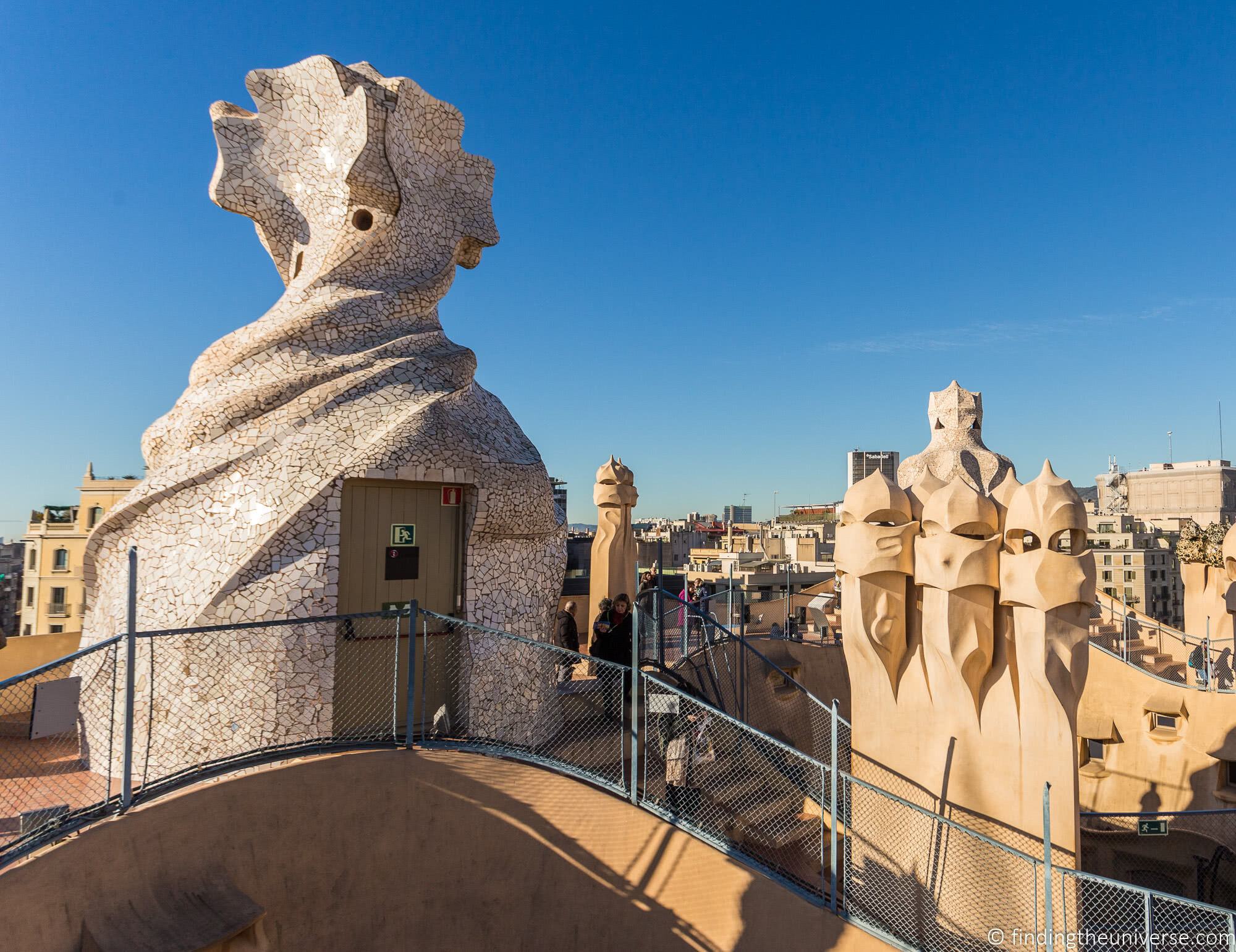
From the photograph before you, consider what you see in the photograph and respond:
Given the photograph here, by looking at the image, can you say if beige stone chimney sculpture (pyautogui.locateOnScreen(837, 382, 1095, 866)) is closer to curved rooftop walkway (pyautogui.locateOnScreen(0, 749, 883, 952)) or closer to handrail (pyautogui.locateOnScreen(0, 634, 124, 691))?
curved rooftop walkway (pyautogui.locateOnScreen(0, 749, 883, 952))

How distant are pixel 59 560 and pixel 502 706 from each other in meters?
30.7

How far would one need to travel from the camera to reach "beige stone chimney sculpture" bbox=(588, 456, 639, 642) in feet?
54.4

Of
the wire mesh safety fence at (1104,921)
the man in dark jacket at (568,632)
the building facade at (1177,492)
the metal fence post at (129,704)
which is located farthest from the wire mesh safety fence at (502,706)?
the building facade at (1177,492)

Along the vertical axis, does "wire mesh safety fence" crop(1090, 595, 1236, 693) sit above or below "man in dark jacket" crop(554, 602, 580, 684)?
below

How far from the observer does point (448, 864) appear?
20.6ft

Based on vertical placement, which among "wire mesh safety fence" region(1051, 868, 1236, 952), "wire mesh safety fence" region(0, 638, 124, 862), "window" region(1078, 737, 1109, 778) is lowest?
"window" region(1078, 737, 1109, 778)

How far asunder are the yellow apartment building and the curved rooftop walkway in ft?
92.3

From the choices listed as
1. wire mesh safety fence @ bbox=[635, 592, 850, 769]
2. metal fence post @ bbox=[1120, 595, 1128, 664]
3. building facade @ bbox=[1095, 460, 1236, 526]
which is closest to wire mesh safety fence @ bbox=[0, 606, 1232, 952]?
wire mesh safety fence @ bbox=[635, 592, 850, 769]

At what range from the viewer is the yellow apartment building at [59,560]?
29.2 meters

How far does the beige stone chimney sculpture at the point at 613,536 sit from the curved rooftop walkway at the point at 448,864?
32.4 feet

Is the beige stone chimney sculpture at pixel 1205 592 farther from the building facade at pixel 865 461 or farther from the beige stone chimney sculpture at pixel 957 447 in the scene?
the building facade at pixel 865 461

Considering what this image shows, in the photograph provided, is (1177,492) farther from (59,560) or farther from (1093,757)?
(59,560)

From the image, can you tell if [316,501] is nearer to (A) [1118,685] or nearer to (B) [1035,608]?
(B) [1035,608]

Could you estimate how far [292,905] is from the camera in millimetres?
5785
